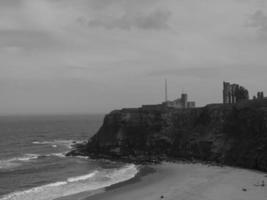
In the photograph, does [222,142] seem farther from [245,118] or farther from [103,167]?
[103,167]

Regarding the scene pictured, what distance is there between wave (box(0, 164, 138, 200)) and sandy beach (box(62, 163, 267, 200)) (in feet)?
8.78

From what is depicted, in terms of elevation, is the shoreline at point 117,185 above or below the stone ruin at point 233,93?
below

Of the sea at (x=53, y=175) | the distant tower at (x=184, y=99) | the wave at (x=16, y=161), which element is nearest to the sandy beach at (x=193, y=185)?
the sea at (x=53, y=175)

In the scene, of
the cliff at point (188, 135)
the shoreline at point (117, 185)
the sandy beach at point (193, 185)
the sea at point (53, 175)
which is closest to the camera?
the sandy beach at point (193, 185)

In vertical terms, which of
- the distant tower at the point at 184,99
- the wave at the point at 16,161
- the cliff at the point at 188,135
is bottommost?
the wave at the point at 16,161

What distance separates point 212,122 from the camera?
88688mm

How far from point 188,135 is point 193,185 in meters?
27.8

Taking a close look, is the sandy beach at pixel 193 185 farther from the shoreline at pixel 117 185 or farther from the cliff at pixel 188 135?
the cliff at pixel 188 135

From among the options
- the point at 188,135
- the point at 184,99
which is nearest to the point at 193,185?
the point at 188,135

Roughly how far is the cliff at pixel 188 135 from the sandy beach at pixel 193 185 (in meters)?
5.94

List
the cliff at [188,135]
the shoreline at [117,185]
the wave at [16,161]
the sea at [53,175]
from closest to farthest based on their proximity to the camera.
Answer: the shoreline at [117,185] → the sea at [53,175] → the cliff at [188,135] → the wave at [16,161]

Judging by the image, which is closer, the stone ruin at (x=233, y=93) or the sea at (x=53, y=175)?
the sea at (x=53, y=175)

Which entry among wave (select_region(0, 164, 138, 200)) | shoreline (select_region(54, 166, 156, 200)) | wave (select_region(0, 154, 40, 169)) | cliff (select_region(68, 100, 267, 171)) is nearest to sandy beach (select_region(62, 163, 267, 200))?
shoreline (select_region(54, 166, 156, 200))

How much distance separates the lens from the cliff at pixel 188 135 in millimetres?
78312
